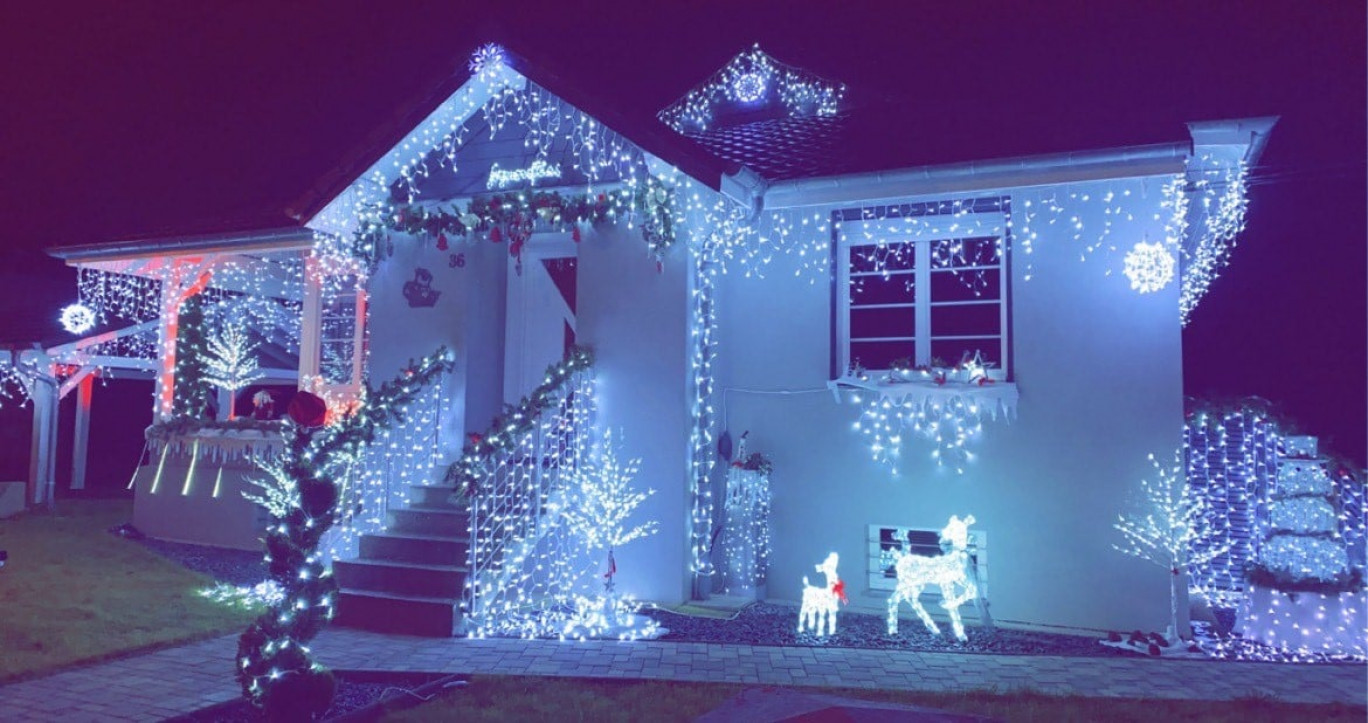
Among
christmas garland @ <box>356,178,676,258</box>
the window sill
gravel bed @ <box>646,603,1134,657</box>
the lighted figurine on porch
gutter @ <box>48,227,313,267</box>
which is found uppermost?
gutter @ <box>48,227,313,267</box>

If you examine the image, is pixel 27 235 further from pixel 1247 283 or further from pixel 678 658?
pixel 1247 283

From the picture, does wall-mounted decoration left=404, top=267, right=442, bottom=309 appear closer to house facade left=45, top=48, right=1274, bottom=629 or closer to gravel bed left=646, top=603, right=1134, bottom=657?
house facade left=45, top=48, right=1274, bottom=629

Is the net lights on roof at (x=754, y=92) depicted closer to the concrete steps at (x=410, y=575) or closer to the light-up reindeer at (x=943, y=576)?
the light-up reindeer at (x=943, y=576)

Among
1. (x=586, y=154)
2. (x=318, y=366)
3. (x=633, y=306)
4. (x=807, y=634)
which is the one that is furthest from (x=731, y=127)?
(x=807, y=634)

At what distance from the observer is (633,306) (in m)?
8.91

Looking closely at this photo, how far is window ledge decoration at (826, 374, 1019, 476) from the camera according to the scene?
327 inches

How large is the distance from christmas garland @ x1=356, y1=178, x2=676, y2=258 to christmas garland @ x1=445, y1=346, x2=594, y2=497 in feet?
4.78

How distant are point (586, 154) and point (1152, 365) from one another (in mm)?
5862

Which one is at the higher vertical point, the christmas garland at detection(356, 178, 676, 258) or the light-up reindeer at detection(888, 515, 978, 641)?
the christmas garland at detection(356, 178, 676, 258)

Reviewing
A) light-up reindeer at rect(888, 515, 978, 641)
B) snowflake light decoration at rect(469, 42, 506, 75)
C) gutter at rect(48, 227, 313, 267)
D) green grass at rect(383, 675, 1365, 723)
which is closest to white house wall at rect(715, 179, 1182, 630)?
light-up reindeer at rect(888, 515, 978, 641)

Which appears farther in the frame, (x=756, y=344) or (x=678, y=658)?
(x=756, y=344)

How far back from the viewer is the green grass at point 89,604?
6.52 meters

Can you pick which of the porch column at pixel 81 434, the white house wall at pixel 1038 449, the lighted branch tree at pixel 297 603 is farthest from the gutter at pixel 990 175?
the porch column at pixel 81 434

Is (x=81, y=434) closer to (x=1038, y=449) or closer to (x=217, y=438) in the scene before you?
(x=217, y=438)
